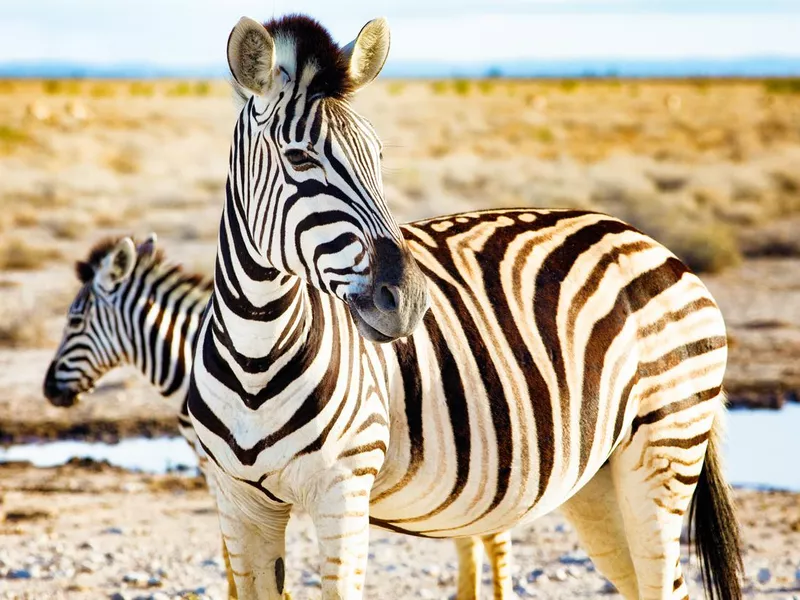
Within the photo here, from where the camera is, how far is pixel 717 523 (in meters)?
4.10

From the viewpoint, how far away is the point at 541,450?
351 centimetres

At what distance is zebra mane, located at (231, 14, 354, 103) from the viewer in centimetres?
296

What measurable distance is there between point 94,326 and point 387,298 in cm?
388

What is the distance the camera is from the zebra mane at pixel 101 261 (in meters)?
6.18

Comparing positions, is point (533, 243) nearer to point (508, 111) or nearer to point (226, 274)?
point (226, 274)

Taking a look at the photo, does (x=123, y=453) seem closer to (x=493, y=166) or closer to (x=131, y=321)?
(x=131, y=321)

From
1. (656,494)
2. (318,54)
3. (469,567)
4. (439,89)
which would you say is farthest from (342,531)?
(439,89)

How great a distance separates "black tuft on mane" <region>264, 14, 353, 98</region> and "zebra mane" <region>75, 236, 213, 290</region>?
3293 millimetres

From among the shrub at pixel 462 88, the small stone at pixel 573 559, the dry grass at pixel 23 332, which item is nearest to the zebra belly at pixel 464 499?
the small stone at pixel 573 559

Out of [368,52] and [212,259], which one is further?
[212,259]

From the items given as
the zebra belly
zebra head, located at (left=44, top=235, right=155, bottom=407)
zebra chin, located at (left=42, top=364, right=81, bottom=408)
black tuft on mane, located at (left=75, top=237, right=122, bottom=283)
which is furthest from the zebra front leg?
zebra chin, located at (left=42, top=364, right=81, bottom=408)

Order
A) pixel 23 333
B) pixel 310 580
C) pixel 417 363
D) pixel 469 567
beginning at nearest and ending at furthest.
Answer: pixel 417 363 < pixel 469 567 < pixel 310 580 < pixel 23 333

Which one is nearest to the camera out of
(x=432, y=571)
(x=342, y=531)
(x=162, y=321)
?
(x=342, y=531)

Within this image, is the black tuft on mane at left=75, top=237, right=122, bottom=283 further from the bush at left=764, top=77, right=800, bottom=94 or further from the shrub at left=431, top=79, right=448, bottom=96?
the shrub at left=431, top=79, right=448, bottom=96
